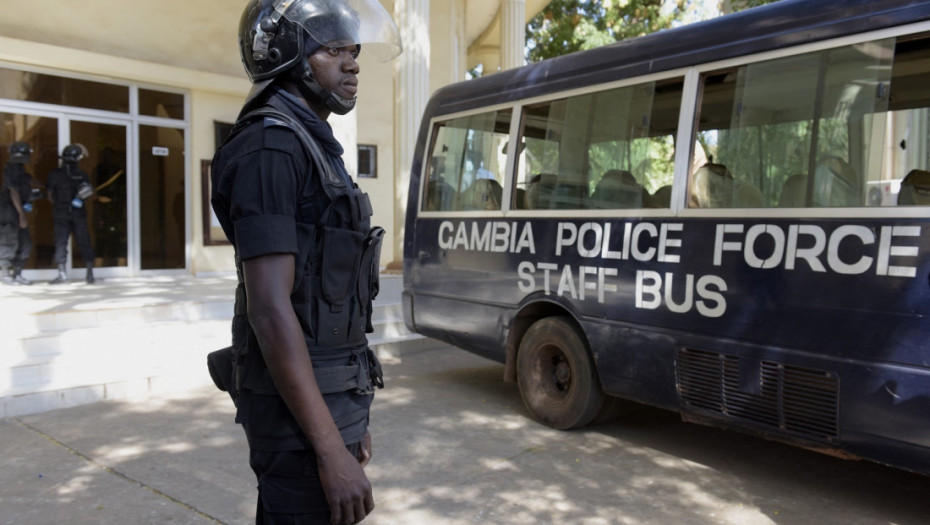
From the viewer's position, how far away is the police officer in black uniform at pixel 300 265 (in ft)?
4.94

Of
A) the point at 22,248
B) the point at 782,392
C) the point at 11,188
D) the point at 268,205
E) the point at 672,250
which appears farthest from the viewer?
the point at 22,248

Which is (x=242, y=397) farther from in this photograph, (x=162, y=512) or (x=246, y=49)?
(x=162, y=512)

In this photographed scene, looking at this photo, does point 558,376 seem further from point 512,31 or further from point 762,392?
point 512,31

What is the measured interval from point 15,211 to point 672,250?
812 cm

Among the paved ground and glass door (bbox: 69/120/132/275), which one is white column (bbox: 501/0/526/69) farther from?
the paved ground

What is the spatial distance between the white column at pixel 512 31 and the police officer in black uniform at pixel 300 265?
11.9m

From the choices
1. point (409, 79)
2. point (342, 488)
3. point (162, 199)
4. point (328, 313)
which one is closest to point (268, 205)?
point (328, 313)

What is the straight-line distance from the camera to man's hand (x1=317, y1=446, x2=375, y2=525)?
1525 mm

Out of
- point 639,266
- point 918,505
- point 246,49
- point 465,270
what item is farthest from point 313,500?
point 465,270

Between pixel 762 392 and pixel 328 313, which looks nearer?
pixel 328 313

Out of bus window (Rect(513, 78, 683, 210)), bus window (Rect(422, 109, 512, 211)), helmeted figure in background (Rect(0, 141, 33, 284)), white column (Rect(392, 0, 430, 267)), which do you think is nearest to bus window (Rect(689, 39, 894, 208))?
bus window (Rect(513, 78, 683, 210))

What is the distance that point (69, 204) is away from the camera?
9305 millimetres

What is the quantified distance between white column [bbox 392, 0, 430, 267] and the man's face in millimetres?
8010

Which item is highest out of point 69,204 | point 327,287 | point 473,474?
point 69,204
